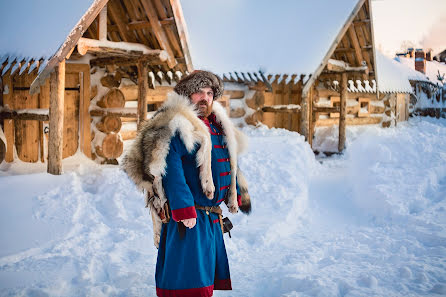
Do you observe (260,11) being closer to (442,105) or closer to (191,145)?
(191,145)

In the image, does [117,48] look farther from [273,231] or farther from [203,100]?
[203,100]

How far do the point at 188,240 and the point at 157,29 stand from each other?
565cm

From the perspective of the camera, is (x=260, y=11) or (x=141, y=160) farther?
(x=260, y=11)

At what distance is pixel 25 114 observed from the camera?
7.21 metres

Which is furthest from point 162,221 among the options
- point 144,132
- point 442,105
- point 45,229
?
point 442,105

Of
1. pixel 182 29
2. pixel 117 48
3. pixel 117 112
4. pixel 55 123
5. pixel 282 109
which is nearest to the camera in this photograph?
pixel 55 123

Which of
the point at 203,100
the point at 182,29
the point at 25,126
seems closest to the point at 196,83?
the point at 203,100

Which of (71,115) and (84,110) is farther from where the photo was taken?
(84,110)

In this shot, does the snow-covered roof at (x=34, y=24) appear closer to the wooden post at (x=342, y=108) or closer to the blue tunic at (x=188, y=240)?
the blue tunic at (x=188, y=240)

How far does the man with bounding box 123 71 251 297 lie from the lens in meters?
2.74

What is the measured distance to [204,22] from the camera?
10445 mm

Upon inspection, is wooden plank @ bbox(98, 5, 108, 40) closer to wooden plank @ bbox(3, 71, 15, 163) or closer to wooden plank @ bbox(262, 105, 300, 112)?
wooden plank @ bbox(3, 71, 15, 163)

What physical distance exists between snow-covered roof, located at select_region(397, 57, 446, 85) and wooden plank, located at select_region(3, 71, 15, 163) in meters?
22.8

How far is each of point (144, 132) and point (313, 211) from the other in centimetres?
463
